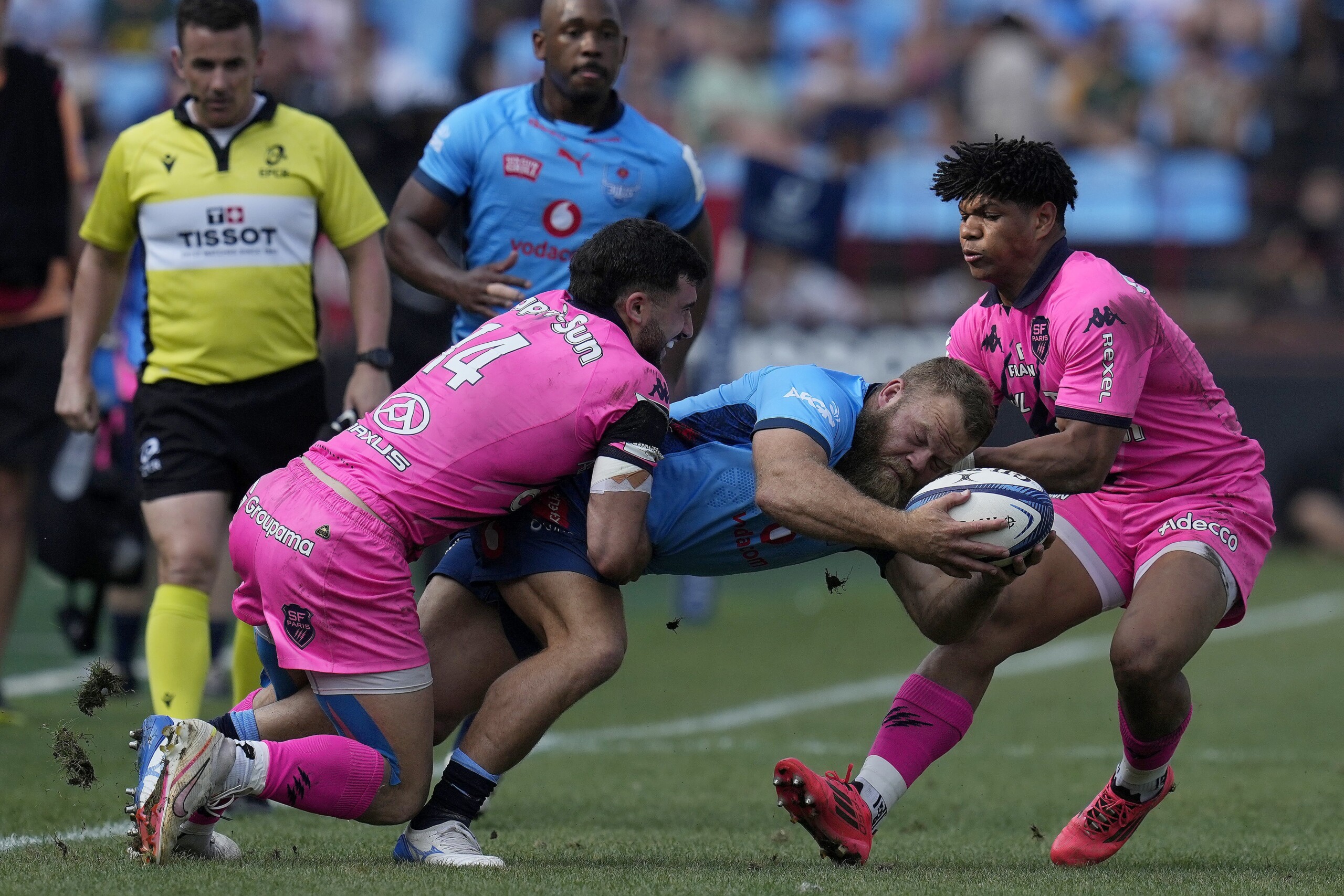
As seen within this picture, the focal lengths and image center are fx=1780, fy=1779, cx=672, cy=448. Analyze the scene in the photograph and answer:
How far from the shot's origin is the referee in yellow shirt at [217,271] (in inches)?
225

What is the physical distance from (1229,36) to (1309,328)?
3.53m

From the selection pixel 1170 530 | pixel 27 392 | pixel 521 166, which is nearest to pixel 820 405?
pixel 1170 530

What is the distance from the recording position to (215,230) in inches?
227

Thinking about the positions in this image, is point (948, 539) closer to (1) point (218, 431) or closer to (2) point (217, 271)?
(1) point (218, 431)

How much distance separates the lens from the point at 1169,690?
191 inches

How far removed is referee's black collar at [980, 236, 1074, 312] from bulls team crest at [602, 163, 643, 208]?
1583 mm

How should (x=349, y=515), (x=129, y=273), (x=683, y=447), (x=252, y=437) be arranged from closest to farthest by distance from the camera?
(x=349, y=515)
(x=683, y=447)
(x=252, y=437)
(x=129, y=273)

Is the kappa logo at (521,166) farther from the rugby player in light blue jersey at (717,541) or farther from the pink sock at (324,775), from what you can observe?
the pink sock at (324,775)

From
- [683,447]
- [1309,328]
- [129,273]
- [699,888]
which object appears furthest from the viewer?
[1309,328]

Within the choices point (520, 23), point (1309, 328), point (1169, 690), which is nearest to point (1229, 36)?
point (1309, 328)

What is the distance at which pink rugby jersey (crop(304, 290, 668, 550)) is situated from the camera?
4.36m

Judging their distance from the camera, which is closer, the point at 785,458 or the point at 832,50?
the point at 785,458

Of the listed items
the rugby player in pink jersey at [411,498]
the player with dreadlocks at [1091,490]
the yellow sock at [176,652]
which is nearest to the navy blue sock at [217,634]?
the yellow sock at [176,652]

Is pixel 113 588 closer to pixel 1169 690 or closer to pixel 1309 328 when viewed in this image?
pixel 1169 690
